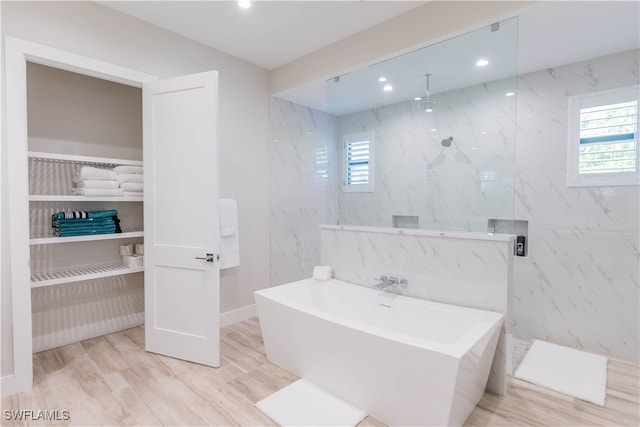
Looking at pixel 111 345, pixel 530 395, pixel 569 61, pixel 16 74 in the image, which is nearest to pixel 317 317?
pixel 530 395

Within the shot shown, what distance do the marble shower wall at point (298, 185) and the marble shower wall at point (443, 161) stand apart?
39 centimetres

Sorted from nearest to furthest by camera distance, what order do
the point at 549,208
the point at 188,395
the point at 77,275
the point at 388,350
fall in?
the point at 388,350 < the point at 188,395 < the point at 77,275 < the point at 549,208

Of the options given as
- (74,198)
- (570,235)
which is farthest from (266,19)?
(570,235)

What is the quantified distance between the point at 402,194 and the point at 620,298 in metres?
2.01

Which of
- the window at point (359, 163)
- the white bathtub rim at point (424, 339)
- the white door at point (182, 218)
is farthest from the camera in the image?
the window at point (359, 163)

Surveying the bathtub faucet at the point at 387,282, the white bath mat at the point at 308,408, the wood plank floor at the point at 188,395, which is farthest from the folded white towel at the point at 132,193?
the bathtub faucet at the point at 387,282

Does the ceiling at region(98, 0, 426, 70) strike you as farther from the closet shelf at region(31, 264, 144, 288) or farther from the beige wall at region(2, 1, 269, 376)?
the closet shelf at region(31, 264, 144, 288)

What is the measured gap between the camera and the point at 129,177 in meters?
2.89

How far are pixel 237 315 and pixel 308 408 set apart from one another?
174 cm

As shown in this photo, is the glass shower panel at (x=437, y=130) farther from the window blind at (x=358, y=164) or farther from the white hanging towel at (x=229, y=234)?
the white hanging towel at (x=229, y=234)

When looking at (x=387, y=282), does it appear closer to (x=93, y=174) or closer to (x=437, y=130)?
(x=437, y=130)

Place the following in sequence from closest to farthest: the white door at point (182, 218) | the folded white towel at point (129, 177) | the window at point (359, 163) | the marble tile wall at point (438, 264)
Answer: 1. the marble tile wall at point (438, 264)
2. the white door at point (182, 218)
3. the folded white towel at point (129, 177)
4. the window at point (359, 163)

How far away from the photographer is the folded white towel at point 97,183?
2.67m

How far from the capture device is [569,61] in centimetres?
295
